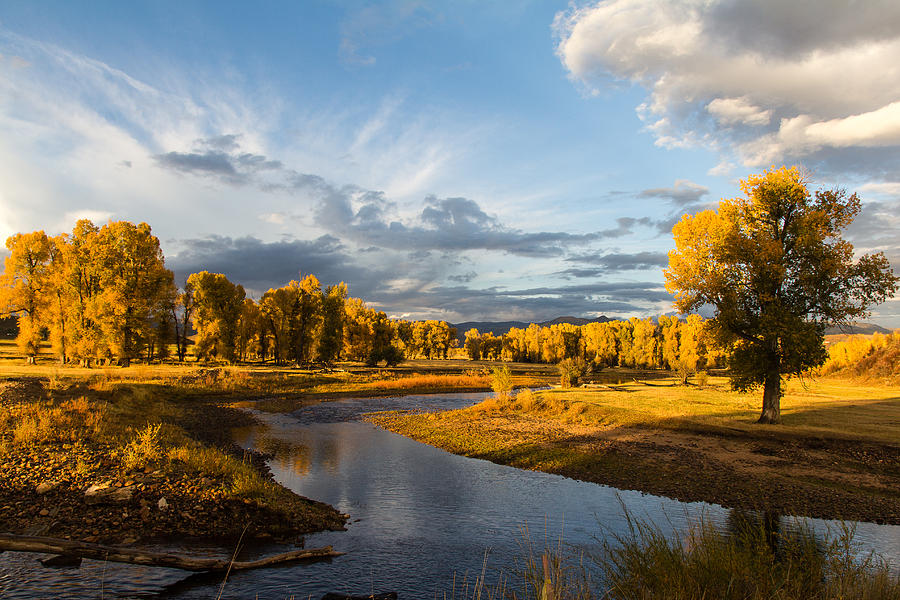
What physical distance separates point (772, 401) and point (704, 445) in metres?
6.18

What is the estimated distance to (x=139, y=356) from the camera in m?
57.3

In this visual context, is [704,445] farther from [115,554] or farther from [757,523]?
[115,554]

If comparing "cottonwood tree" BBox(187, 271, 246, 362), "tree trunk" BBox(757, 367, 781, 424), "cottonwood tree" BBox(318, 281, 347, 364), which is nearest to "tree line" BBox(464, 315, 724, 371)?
"cottonwood tree" BBox(318, 281, 347, 364)

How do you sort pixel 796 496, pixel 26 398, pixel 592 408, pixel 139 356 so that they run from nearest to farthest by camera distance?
pixel 796 496, pixel 26 398, pixel 592 408, pixel 139 356

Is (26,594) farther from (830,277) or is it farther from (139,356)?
(139,356)

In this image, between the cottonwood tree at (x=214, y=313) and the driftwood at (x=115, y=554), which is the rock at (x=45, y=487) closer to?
the driftwood at (x=115, y=554)

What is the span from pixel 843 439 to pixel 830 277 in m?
7.89

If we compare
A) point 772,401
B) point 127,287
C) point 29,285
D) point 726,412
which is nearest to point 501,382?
point 726,412

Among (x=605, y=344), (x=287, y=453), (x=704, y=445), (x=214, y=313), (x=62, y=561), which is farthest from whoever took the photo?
(x=605, y=344)

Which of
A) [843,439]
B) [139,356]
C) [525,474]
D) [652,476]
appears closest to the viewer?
[652,476]

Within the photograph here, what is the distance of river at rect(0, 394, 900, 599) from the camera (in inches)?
378

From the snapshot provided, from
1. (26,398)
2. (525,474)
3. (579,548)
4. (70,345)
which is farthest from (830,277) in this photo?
(70,345)

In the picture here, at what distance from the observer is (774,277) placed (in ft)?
78.3

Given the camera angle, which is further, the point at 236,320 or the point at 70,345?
the point at 236,320
